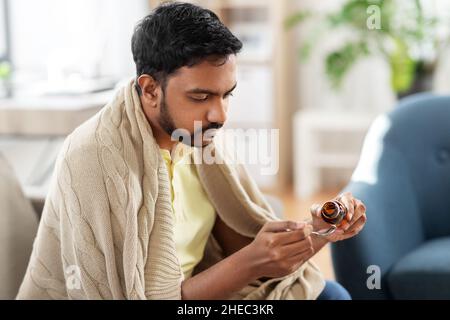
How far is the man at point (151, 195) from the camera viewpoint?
3.83 ft

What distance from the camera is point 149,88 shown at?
1.21 metres

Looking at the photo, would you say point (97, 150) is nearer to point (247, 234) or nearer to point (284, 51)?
point (247, 234)

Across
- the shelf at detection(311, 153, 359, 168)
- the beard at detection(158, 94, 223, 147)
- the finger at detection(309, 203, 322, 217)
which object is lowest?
the shelf at detection(311, 153, 359, 168)

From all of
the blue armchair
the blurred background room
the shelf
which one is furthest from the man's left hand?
the shelf

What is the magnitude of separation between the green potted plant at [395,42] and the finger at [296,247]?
2208 mm

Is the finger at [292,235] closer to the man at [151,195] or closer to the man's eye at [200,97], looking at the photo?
the man at [151,195]

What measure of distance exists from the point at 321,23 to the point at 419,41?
0.59 meters

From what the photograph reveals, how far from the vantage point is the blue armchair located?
177cm

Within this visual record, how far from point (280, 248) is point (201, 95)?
10.6 inches

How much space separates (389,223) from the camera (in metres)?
1.89

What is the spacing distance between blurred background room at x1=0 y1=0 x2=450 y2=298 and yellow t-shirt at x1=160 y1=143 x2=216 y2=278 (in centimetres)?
98

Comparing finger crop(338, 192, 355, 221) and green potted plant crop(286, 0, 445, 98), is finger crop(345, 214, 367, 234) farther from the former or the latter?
green potted plant crop(286, 0, 445, 98)
